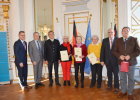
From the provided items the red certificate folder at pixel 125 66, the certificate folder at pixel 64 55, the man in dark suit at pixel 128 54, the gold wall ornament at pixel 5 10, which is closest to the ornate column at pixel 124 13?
the man in dark suit at pixel 128 54

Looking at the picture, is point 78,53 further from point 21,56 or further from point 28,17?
point 28,17

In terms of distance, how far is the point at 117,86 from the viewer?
170 inches

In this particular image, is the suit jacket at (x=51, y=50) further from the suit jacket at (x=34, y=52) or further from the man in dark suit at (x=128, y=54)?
the man in dark suit at (x=128, y=54)

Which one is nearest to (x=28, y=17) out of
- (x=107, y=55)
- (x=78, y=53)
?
(x=78, y=53)

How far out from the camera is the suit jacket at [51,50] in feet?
15.9

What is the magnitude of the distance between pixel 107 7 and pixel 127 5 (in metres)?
1.74

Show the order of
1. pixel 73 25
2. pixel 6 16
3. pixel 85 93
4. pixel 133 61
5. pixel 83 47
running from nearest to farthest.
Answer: pixel 133 61 → pixel 85 93 → pixel 83 47 → pixel 6 16 → pixel 73 25

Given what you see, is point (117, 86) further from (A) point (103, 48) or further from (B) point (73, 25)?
(B) point (73, 25)

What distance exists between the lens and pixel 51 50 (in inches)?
191

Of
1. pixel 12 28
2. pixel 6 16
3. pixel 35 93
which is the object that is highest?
pixel 6 16

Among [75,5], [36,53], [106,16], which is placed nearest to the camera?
[36,53]

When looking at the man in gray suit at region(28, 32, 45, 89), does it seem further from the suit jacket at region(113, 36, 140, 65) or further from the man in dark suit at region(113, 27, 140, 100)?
the suit jacket at region(113, 36, 140, 65)

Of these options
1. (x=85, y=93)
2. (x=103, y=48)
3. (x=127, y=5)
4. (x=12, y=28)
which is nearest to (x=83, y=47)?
(x=103, y=48)

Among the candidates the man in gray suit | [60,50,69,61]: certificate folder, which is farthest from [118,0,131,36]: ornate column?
the man in gray suit
